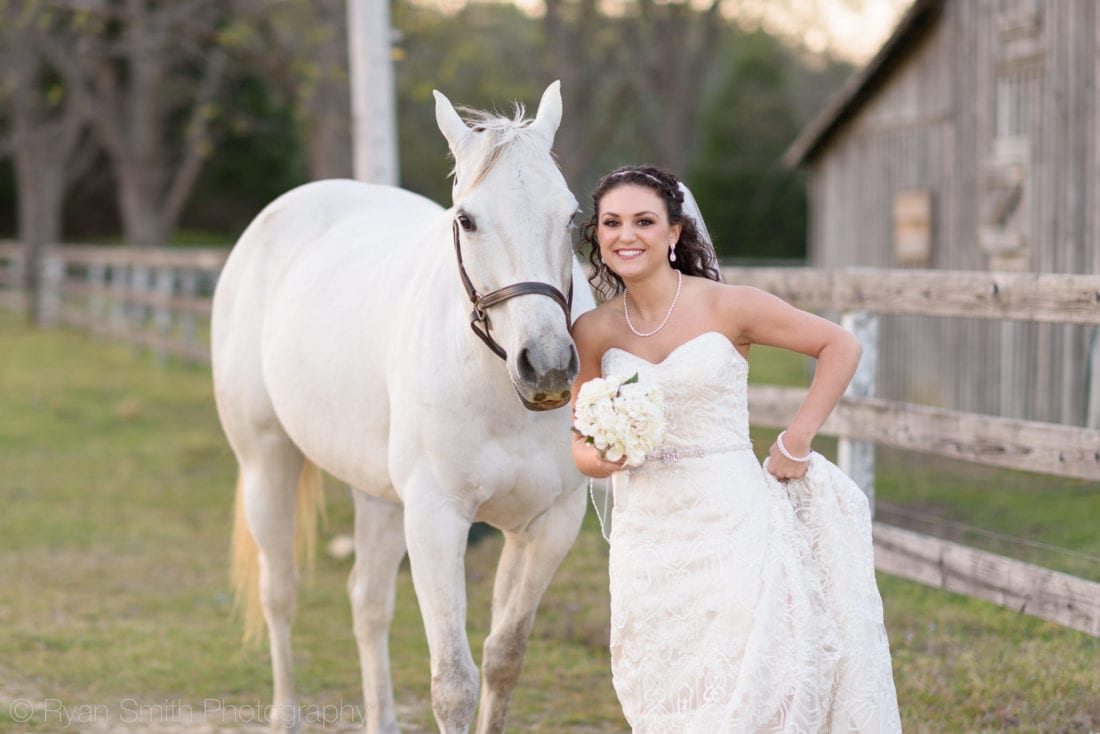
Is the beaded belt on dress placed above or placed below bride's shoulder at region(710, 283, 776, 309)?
below

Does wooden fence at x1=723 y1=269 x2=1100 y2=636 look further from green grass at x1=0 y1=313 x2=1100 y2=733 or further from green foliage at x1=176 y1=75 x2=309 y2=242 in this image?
green foliage at x1=176 y1=75 x2=309 y2=242

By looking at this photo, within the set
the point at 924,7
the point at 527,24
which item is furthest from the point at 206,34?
the point at 527,24

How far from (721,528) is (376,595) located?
1875 mm

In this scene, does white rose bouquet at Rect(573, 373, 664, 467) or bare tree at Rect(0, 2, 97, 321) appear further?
bare tree at Rect(0, 2, 97, 321)

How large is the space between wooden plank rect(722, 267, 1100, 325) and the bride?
4.52ft

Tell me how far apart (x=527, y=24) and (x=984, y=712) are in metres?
40.1

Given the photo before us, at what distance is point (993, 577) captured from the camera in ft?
14.3

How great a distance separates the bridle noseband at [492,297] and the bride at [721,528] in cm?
17

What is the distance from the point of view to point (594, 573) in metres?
6.36

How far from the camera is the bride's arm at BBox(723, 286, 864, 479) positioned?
3.05 m

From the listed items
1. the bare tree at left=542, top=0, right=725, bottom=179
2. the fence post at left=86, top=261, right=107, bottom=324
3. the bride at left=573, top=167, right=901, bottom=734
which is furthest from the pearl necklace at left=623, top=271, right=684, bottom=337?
the fence post at left=86, top=261, right=107, bottom=324

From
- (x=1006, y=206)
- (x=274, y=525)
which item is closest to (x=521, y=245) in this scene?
(x=274, y=525)

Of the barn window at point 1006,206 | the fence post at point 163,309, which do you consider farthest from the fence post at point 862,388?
the fence post at point 163,309

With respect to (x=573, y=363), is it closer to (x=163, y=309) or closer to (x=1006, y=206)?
(x=1006, y=206)
